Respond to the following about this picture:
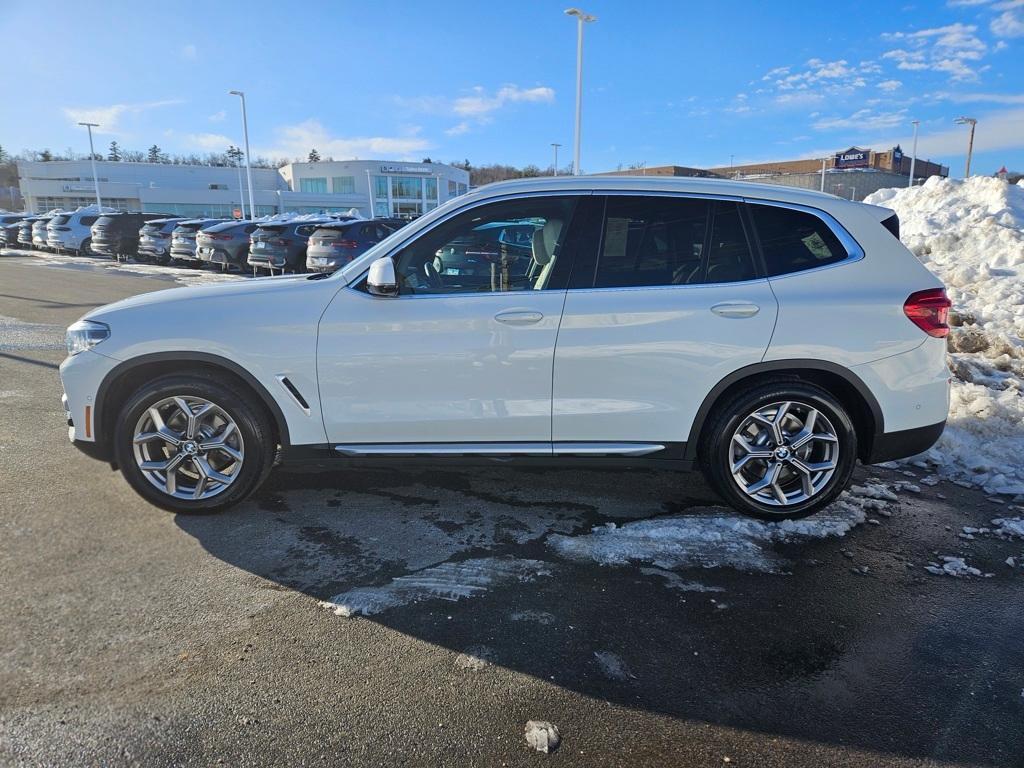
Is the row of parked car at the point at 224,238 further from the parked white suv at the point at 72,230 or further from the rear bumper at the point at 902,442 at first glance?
the rear bumper at the point at 902,442

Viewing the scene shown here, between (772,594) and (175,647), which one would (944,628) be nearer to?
(772,594)

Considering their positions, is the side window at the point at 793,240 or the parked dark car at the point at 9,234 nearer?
the side window at the point at 793,240

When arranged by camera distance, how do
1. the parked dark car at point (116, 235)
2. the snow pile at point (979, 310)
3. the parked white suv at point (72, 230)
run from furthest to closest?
the parked white suv at point (72, 230) → the parked dark car at point (116, 235) → the snow pile at point (979, 310)

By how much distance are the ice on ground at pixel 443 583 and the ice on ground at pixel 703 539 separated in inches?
11.0

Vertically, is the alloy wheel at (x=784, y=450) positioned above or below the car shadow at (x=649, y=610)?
above

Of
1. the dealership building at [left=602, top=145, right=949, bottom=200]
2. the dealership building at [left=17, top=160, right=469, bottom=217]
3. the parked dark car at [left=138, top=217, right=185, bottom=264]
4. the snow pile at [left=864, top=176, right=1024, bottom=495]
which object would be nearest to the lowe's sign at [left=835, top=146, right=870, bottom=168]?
the dealership building at [left=602, top=145, right=949, bottom=200]

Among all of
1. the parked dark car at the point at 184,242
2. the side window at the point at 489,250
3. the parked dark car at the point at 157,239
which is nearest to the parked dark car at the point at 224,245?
the parked dark car at the point at 184,242

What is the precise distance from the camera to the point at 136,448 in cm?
384

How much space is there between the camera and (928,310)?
145 inches

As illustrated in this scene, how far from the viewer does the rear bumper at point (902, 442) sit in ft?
12.5

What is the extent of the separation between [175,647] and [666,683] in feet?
6.48

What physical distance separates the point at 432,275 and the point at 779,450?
2.20 meters

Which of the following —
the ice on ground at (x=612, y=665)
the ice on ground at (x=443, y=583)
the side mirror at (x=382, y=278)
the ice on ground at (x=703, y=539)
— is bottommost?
the ice on ground at (x=612, y=665)

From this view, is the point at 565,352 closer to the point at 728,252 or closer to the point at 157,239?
the point at 728,252
